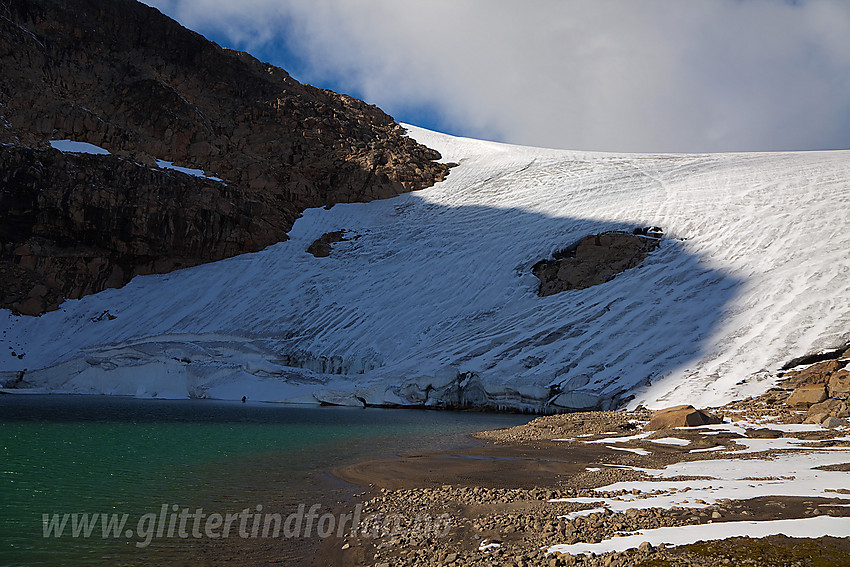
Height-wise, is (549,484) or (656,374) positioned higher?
(656,374)

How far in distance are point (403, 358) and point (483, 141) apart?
33523 millimetres

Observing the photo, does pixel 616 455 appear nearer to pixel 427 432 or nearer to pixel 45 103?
pixel 427 432

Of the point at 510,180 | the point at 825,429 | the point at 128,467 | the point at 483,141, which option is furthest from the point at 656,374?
the point at 483,141

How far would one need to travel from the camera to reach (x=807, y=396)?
1257 cm

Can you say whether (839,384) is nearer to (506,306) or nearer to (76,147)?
(506,306)

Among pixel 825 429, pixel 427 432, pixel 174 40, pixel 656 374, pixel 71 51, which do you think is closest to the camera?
pixel 825 429

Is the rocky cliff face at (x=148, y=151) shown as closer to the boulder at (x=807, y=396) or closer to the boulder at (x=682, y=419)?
the boulder at (x=682, y=419)

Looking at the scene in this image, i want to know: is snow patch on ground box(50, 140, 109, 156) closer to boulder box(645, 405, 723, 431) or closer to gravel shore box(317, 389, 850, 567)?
gravel shore box(317, 389, 850, 567)

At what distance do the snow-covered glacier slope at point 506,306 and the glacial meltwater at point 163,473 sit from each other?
510 cm

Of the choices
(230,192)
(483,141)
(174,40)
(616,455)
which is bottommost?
(616,455)

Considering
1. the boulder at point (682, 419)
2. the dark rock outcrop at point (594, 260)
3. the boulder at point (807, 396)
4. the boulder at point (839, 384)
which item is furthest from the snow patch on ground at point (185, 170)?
the boulder at point (839, 384)

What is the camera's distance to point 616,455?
9336mm

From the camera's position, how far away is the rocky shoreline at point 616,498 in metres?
4.05

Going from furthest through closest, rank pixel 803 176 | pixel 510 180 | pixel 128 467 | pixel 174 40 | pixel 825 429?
pixel 174 40
pixel 510 180
pixel 803 176
pixel 825 429
pixel 128 467
